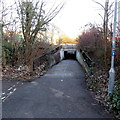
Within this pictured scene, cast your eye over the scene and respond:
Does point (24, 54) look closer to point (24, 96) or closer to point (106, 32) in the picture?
point (24, 96)

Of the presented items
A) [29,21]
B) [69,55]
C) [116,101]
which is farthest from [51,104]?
[69,55]

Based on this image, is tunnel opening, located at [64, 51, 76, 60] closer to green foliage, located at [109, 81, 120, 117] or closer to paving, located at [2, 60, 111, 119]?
paving, located at [2, 60, 111, 119]

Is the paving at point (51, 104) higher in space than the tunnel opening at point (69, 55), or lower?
lower

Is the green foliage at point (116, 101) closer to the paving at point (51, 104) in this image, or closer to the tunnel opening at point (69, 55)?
the paving at point (51, 104)

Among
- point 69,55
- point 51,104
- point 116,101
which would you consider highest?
point 69,55

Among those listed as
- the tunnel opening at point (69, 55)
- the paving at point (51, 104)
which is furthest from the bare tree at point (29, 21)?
the tunnel opening at point (69, 55)

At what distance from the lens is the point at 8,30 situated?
9.29 metres

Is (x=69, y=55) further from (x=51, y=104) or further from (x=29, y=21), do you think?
(x=51, y=104)

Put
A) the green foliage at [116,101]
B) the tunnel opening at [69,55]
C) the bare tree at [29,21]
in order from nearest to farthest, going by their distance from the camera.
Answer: the green foliage at [116,101] → the bare tree at [29,21] → the tunnel opening at [69,55]

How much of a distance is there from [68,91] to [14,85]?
252 cm

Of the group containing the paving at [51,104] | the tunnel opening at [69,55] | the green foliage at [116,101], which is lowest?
the paving at [51,104]

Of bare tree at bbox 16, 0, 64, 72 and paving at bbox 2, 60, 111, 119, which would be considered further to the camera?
bare tree at bbox 16, 0, 64, 72

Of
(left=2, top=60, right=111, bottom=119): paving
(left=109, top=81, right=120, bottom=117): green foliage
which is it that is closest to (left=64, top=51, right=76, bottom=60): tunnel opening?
(left=2, top=60, right=111, bottom=119): paving

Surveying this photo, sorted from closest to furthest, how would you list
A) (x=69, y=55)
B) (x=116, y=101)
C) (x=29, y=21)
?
(x=116, y=101)
(x=29, y=21)
(x=69, y=55)
